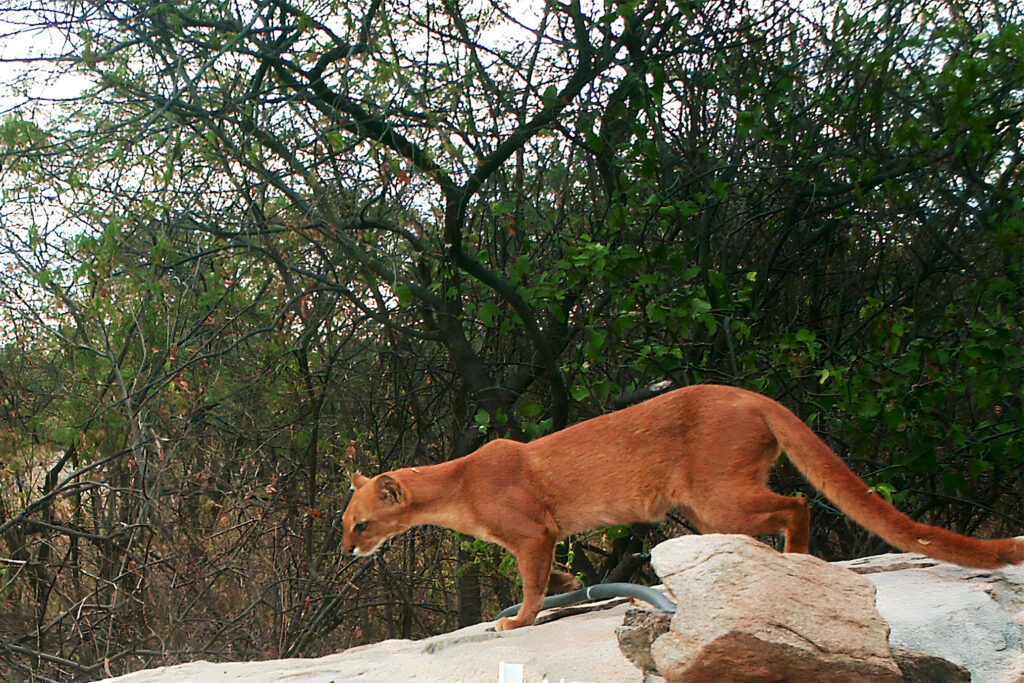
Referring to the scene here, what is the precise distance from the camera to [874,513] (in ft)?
10.8

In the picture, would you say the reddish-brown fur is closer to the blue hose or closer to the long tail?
the long tail

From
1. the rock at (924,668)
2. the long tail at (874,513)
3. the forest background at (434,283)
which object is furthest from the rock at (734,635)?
the forest background at (434,283)

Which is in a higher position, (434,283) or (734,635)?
(434,283)

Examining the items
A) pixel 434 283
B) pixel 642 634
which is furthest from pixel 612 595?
pixel 434 283

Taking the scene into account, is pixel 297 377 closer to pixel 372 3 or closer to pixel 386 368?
pixel 386 368

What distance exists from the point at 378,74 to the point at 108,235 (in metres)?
1.74

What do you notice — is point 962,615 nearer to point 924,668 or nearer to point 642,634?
point 924,668

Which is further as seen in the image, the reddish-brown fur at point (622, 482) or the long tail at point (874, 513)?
the reddish-brown fur at point (622, 482)

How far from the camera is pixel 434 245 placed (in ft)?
21.0

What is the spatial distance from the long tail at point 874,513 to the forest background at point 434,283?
2.11m

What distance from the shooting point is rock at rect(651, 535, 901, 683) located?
2.70m

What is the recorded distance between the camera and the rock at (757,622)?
2699mm

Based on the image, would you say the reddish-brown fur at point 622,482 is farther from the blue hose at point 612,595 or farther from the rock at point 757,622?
the rock at point 757,622

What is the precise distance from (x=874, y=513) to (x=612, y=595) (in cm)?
103
